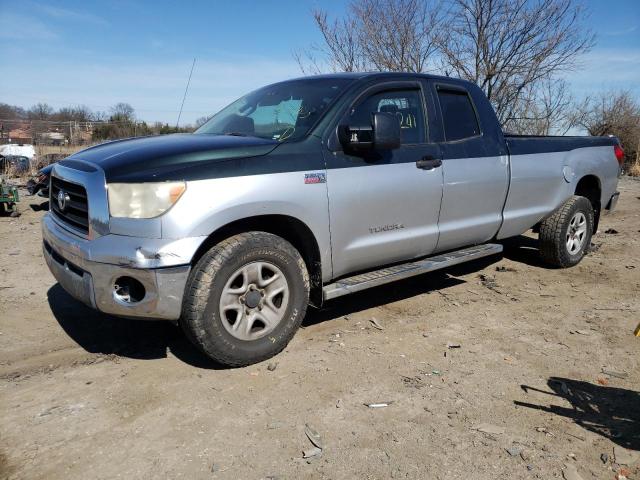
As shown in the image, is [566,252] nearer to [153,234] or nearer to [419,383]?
[419,383]

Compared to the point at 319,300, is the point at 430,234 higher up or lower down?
higher up

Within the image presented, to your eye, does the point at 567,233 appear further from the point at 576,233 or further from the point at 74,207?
the point at 74,207

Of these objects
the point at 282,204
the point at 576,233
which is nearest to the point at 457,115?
the point at 282,204

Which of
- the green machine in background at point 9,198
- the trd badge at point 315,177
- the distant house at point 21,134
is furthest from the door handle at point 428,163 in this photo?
the distant house at point 21,134

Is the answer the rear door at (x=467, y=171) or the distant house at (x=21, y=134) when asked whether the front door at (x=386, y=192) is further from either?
the distant house at (x=21, y=134)

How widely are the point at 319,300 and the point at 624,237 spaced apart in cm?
592

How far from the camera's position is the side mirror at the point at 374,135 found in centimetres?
362

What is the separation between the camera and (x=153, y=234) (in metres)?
2.96

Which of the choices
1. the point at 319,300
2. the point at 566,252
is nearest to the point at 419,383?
the point at 319,300

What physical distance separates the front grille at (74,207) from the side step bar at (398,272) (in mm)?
1671

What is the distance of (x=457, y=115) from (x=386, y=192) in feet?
4.49

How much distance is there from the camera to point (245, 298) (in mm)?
3352

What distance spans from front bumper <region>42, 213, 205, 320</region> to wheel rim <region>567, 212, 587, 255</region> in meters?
4.59

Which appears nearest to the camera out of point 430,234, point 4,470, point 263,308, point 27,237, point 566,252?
point 4,470
